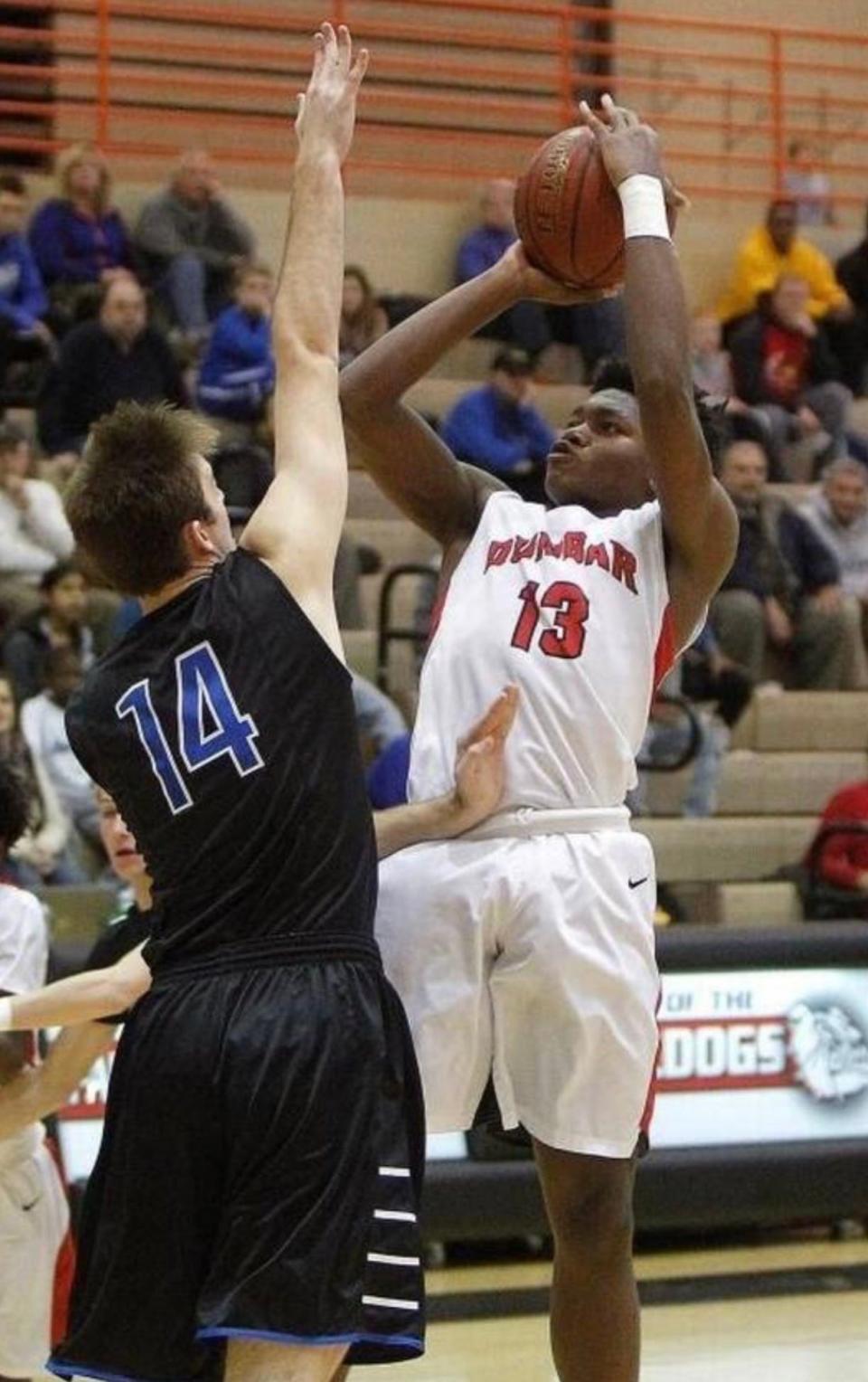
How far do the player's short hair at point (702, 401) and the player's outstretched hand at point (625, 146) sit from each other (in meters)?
0.40

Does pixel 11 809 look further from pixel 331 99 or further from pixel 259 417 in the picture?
pixel 259 417

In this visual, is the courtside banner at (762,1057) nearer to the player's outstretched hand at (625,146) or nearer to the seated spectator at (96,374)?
the player's outstretched hand at (625,146)

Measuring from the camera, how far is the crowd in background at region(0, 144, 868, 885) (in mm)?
10156

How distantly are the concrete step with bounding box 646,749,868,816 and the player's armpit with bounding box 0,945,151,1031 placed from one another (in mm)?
7338

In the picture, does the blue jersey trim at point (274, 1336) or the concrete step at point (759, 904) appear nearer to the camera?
the blue jersey trim at point (274, 1336)

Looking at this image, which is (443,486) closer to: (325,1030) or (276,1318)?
(325,1030)

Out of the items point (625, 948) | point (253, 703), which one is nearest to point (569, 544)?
point (625, 948)

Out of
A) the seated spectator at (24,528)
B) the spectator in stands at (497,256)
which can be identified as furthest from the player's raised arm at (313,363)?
the spectator in stands at (497,256)

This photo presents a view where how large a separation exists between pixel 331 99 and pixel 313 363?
44cm

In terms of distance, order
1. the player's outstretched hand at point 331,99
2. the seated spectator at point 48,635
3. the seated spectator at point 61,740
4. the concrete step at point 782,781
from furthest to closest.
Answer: the concrete step at point 782,781
the seated spectator at point 48,635
the seated spectator at point 61,740
the player's outstretched hand at point 331,99

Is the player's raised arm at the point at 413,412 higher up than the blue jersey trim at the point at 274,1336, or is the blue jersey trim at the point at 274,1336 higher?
the player's raised arm at the point at 413,412

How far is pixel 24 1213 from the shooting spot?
5516mm

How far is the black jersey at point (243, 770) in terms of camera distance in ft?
12.3

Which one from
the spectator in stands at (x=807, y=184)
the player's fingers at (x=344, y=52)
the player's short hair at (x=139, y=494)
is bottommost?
the player's short hair at (x=139, y=494)
